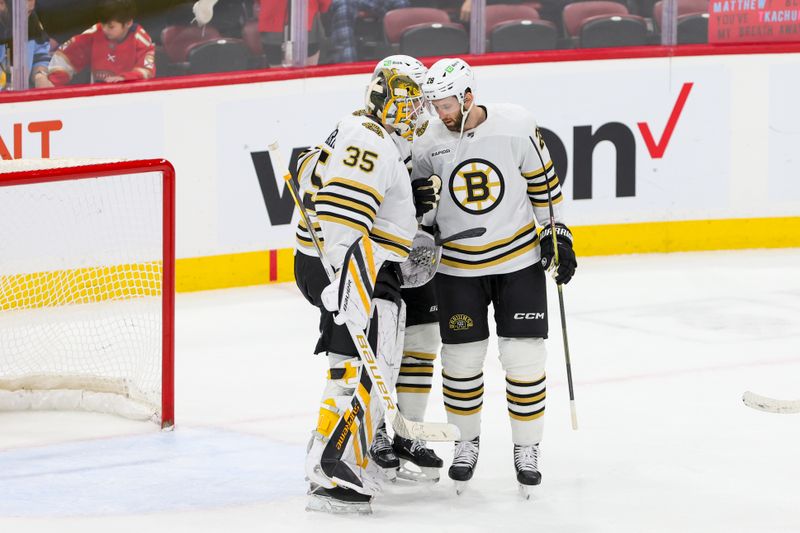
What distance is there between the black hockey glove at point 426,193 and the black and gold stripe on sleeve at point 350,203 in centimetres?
24

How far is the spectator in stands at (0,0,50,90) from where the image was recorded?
5.79 meters

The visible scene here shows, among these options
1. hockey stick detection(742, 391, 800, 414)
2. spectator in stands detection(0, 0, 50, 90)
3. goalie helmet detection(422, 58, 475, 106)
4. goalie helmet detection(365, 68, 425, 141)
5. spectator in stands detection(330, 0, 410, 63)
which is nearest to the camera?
goalie helmet detection(365, 68, 425, 141)

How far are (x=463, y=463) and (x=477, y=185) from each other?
733 millimetres

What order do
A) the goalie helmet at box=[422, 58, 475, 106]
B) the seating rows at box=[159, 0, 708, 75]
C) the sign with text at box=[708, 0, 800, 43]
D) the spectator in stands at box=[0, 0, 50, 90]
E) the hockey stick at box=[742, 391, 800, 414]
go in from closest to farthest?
the goalie helmet at box=[422, 58, 475, 106]
the hockey stick at box=[742, 391, 800, 414]
the spectator in stands at box=[0, 0, 50, 90]
the seating rows at box=[159, 0, 708, 75]
the sign with text at box=[708, 0, 800, 43]

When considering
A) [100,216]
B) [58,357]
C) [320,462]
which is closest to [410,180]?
[320,462]

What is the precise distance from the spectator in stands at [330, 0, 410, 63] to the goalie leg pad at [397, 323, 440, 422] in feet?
9.99

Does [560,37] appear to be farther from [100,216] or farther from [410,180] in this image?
[410,180]

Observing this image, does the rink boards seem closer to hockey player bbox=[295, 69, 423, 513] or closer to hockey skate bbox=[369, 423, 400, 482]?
hockey skate bbox=[369, 423, 400, 482]

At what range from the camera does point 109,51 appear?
601cm

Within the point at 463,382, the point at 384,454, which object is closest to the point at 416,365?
the point at 463,382

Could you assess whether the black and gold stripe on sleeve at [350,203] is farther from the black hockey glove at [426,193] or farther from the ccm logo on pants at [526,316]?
the ccm logo on pants at [526,316]

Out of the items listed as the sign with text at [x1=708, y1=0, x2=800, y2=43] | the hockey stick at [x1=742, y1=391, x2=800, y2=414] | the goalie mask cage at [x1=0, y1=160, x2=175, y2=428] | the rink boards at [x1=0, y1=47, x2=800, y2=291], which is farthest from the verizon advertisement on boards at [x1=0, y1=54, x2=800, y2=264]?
the hockey stick at [x1=742, y1=391, x2=800, y2=414]

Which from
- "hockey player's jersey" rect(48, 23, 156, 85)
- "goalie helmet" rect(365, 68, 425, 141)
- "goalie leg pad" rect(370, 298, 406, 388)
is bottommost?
"goalie leg pad" rect(370, 298, 406, 388)

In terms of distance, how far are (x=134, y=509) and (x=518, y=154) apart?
1337 mm
